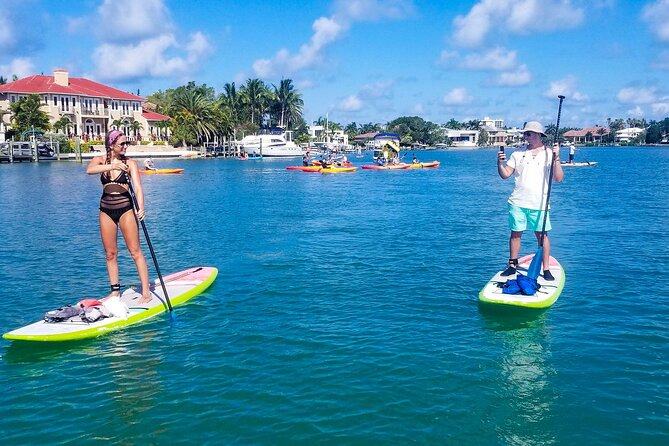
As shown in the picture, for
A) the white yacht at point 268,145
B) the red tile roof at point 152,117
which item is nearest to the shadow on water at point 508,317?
the white yacht at point 268,145

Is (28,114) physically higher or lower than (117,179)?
higher

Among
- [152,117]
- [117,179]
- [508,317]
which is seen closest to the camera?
[117,179]

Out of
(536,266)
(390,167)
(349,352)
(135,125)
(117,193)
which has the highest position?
(135,125)

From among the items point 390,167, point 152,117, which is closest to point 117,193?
point 390,167

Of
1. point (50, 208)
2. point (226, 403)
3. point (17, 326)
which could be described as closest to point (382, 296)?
point (226, 403)

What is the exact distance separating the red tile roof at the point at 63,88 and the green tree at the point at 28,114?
6929 mm

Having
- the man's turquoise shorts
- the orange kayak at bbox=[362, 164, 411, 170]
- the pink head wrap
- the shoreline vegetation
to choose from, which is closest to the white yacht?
the shoreline vegetation

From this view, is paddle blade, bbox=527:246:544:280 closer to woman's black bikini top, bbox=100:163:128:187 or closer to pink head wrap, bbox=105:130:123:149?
woman's black bikini top, bbox=100:163:128:187

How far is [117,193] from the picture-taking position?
8922 millimetres

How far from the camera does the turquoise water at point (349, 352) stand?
6.38 m

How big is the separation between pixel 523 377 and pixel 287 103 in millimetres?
123962

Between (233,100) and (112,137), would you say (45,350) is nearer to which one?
(112,137)

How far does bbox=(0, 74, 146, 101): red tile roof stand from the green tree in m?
6.93

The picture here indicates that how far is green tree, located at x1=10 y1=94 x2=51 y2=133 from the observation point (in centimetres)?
7412
